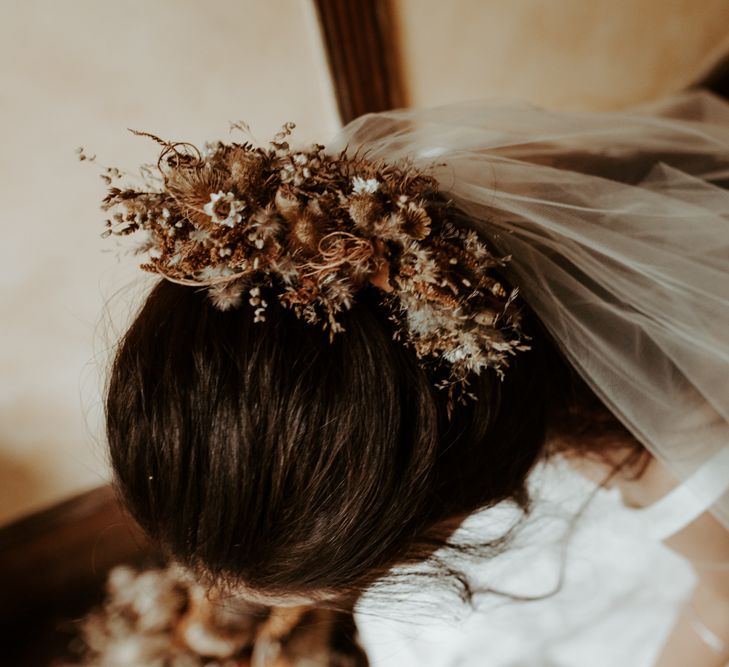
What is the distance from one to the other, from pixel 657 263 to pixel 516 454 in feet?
0.88

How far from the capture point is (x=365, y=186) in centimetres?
45

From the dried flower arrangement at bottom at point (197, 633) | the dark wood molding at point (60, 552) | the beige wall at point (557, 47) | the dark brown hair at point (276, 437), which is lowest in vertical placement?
the dried flower arrangement at bottom at point (197, 633)

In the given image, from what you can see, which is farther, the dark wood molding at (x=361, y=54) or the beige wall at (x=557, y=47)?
the beige wall at (x=557, y=47)

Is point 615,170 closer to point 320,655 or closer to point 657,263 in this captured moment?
point 657,263

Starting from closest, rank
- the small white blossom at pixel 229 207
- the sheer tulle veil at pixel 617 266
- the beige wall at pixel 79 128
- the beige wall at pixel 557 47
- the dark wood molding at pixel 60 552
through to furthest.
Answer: the small white blossom at pixel 229 207, the sheer tulle veil at pixel 617 266, the beige wall at pixel 79 128, the dark wood molding at pixel 60 552, the beige wall at pixel 557 47

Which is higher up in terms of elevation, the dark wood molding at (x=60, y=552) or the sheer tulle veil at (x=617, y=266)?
the sheer tulle veil at (x=617, y=266)

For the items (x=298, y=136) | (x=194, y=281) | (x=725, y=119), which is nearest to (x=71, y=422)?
(x=298, y=136)

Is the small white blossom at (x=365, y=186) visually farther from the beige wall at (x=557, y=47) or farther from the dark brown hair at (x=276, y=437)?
the beige wall at (x=557, y=47)

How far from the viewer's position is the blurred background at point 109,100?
112 centimetres

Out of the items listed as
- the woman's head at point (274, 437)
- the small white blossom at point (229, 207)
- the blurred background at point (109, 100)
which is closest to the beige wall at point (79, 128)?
the blurred background at point (109, 100)

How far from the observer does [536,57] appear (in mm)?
1652

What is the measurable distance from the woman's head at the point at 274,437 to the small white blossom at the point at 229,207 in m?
0.09

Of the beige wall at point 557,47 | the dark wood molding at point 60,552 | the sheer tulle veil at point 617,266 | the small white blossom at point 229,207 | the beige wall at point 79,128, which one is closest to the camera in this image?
the small white blossom at point 229,207

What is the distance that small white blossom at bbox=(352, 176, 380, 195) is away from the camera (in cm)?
45
